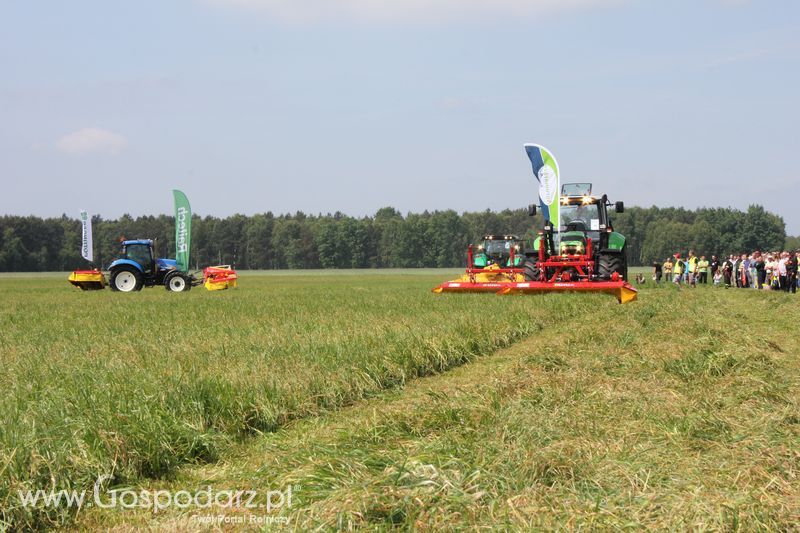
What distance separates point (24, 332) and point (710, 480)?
9.73 m

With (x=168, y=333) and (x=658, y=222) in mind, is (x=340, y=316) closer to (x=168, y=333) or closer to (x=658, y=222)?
(x=168, y=333)

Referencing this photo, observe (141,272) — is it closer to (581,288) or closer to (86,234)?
(86,234)

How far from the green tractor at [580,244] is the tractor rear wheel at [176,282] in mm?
12519

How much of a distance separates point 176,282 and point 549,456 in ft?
79.8

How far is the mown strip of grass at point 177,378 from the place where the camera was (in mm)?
3865

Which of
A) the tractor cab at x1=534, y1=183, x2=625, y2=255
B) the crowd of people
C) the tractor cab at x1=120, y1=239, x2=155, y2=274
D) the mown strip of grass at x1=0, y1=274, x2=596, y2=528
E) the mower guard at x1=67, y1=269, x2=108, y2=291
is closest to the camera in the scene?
the mown strip of grass at x1=0, y1=274, x2=596, y2=528

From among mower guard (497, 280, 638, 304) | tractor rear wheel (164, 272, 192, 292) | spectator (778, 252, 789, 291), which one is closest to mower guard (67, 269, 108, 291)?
tractor rear wheel (164, 272, 192, 292)

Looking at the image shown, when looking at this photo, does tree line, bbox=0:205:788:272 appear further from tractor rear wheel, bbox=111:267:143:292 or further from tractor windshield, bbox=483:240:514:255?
tractor rear wheel, bbox=111:267:143:292

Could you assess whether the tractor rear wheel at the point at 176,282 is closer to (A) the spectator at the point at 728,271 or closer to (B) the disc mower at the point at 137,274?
(B) the disc mower at the point at 137,274

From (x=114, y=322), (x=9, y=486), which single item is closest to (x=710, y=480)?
(x=9, y=486)

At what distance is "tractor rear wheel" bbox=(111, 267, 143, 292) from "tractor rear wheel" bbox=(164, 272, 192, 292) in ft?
3.30

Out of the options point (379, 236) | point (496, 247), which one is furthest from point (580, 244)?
point (379, 236)

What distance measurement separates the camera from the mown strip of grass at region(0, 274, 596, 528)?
3865 mm

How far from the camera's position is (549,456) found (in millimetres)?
3719
